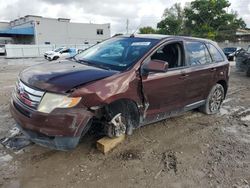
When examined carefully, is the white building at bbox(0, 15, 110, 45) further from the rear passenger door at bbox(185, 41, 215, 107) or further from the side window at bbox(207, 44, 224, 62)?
the rear passenger door at bbox(185, 41, 215, 107)

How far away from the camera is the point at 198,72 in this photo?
5.12m

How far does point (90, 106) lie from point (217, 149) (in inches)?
86.3

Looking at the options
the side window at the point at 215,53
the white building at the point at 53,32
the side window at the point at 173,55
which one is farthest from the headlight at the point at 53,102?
the white building at the point at 53,32

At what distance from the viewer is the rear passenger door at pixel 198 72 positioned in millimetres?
5000

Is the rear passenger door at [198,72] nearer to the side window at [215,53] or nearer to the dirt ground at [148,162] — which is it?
the side window at [215,53]

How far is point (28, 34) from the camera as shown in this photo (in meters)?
52.4

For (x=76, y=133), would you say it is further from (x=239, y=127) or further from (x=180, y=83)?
(x=239, y=127)

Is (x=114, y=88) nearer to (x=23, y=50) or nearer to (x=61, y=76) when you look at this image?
(x=61, y=76)

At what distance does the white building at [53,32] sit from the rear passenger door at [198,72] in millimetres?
50587

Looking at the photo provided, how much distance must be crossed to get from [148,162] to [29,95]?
1.83 meters

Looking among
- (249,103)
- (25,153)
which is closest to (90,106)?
(25,153)

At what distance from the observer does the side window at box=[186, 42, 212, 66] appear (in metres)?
5.04

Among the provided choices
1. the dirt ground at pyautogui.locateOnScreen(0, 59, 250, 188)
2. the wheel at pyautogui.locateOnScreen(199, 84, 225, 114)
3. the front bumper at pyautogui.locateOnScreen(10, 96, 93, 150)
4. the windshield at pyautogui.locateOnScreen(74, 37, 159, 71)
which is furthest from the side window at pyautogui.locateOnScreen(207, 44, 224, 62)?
the front bumper at pyautogui.locateOnScreen(10, 96, 93, 150)

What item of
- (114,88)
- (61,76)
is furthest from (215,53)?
(61,76)
